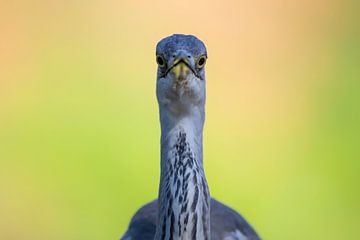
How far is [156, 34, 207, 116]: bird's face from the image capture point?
2188mm

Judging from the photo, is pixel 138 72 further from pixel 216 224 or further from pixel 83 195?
pixel 216 224

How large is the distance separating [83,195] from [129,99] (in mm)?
785

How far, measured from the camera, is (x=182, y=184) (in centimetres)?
218

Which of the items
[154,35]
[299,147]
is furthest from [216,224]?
[154,35]

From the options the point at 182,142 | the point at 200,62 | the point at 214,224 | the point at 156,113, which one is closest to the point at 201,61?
the point at 200,62

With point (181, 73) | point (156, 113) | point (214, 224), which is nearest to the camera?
point (181, 73)

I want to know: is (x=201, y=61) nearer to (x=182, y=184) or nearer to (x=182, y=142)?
(x=182, y=142)

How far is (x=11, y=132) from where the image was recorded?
15.6ft

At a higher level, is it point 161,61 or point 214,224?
point 161,61

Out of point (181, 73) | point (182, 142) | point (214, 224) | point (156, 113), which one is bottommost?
point (214, 224)

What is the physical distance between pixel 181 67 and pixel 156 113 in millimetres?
2645

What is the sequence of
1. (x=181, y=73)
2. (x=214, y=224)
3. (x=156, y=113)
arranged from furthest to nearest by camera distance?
(x=156, y=113) → (x=214, y=224) → (x=181, y=73)

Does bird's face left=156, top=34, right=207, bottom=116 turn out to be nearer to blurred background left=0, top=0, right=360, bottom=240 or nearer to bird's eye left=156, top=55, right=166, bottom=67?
bird's eye left=156, top=55, right=166, bottom=67

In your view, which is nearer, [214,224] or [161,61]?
[161,61]
